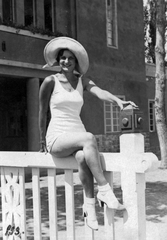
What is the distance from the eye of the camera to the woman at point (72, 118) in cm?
266

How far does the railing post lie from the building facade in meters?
8.70

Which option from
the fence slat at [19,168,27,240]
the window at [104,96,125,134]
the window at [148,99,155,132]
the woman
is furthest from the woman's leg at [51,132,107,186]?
the window at [148,99,155,132]

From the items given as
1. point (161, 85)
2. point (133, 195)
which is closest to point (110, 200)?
point (133, 195)

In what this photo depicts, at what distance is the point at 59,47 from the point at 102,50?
39.2 ft

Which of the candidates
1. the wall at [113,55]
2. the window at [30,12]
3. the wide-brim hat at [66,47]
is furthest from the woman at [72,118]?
the wall at [113,55]

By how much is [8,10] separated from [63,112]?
32.4 ft

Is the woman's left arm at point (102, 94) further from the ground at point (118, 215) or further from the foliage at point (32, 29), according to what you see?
the foliage at point (32, 29)

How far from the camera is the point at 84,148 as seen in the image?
2.70 meters

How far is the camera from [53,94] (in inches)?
121

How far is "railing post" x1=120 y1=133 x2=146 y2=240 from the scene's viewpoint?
2.57 m

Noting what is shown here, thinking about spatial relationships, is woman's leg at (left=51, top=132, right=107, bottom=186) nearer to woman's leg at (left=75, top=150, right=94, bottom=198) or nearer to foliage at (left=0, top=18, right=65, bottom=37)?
woman's leg at (left=75, top=150, right=94, bottom=198)

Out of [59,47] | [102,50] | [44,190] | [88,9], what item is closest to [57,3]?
[88,9]

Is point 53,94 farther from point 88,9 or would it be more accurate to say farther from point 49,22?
point 88,9

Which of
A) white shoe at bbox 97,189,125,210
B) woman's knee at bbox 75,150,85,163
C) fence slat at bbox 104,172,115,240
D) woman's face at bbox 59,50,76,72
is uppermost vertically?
woman's face at bbox 59,50,76,72
